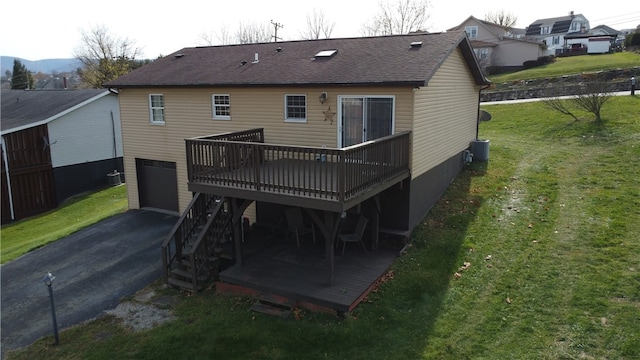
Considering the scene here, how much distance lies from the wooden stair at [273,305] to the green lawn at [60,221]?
956cm

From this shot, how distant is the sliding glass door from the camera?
11.8 meters

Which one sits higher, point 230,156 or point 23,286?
point 230,156

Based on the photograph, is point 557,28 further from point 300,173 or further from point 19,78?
point 19,78

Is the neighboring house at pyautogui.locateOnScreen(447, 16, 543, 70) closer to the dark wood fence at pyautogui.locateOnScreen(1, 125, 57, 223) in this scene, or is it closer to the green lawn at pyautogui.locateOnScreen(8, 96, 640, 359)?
the green lawn at pyautogui.locateOnScreen(8, 96, 640, 359)

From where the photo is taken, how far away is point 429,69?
36.8 ft

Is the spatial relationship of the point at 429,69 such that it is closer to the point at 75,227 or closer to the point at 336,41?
the point at 336,41

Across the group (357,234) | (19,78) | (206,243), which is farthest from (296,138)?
(19,78)

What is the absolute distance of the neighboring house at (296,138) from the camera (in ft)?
33.0

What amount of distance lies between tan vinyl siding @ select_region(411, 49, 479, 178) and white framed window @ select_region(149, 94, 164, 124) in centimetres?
921

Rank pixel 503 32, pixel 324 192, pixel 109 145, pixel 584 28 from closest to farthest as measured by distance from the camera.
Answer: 1. pixel 324 192
2. pixel 109 145
3. pixel 503 32
4. pixel 584 28

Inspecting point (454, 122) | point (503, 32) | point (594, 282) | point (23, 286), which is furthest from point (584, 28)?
point (23, 286)

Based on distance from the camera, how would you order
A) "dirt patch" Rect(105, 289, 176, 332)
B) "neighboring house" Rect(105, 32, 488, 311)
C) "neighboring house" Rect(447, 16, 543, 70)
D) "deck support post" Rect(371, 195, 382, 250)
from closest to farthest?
"dirt patch" Rect(105, 289, 176, 332)
"neighboring house" Rect(105, 32, 488, 311)
"deck support post" Rect(371, 195, 382, 250)
"neighboring house" Rect(447, 16, 543, 70)

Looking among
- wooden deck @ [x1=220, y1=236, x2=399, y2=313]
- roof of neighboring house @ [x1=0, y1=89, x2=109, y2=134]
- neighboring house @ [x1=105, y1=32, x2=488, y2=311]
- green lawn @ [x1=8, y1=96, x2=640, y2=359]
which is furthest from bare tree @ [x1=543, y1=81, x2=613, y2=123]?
roof of neighboring house @ [x1=0, y1=89, x2=109, y2=134]

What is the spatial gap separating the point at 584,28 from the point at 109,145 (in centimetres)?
7471
